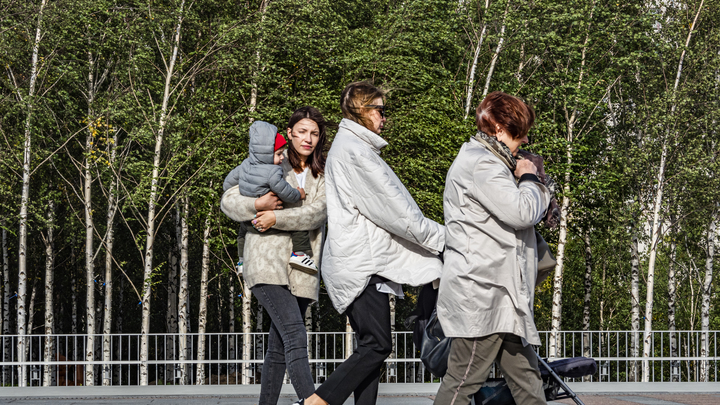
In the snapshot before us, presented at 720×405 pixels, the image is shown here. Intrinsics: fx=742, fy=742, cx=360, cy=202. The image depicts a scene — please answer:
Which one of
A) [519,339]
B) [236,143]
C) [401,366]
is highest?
[236,143]

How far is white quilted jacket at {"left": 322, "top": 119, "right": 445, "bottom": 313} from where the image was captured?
3.80 m

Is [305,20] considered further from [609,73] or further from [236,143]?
[609,73]

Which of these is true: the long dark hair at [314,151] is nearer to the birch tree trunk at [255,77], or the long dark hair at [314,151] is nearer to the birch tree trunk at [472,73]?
the birch tree trunk at [255,77]

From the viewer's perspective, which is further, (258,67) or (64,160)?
(64,160)

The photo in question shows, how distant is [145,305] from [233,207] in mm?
13883

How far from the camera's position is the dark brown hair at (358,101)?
411 centimetres

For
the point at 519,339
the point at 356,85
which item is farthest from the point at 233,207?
the point at 519,339

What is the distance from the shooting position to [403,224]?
3762mm

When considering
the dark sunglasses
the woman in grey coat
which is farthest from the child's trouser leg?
the woman in grey coat

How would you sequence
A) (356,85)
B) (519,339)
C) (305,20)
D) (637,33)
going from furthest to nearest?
(637,33)
(305,20)
(356,85)
(519,339)

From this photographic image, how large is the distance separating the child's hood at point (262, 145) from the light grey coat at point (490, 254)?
134 cm

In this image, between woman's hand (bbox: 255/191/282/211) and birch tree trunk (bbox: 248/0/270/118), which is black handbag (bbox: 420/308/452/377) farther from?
birch tree trunk (bbox: 248/0/270/118)

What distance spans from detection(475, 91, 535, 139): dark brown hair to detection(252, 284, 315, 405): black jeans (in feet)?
5.34

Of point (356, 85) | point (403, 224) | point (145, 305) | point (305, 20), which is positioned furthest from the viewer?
point (305, 20)
